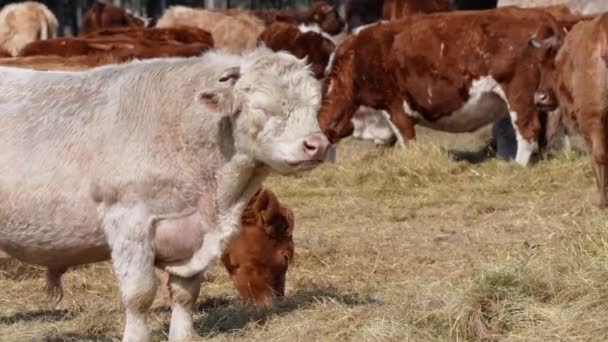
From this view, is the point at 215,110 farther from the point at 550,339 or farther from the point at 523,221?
the point at 523,221

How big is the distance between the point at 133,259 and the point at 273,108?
3.19ft

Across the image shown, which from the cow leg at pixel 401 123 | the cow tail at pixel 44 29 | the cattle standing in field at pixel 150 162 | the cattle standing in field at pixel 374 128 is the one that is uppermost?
the cattle standing in field at pixel 150 162

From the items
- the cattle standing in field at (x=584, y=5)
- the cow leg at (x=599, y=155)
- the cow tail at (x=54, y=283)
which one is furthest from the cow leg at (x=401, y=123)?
the cow tail at (x=54, y=283)

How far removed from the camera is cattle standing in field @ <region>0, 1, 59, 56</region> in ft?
69.6

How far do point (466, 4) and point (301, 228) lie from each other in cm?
1561

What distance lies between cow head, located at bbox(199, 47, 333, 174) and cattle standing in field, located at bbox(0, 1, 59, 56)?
1450cm

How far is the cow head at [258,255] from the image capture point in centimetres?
811

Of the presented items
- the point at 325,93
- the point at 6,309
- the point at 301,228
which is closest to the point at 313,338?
the point at 6,309

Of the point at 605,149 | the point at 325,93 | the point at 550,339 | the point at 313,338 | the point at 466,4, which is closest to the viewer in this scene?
the point at 550,339

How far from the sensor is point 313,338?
6715mm

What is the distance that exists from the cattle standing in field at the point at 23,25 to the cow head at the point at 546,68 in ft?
30.8

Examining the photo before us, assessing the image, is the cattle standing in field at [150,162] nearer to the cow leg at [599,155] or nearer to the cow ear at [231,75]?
the cow ear at [231,75]

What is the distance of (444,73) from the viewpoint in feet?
48.5

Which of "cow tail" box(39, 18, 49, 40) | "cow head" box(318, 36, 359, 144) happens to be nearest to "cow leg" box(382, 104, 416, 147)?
"cow head" box(318, 36, 359, 144)
